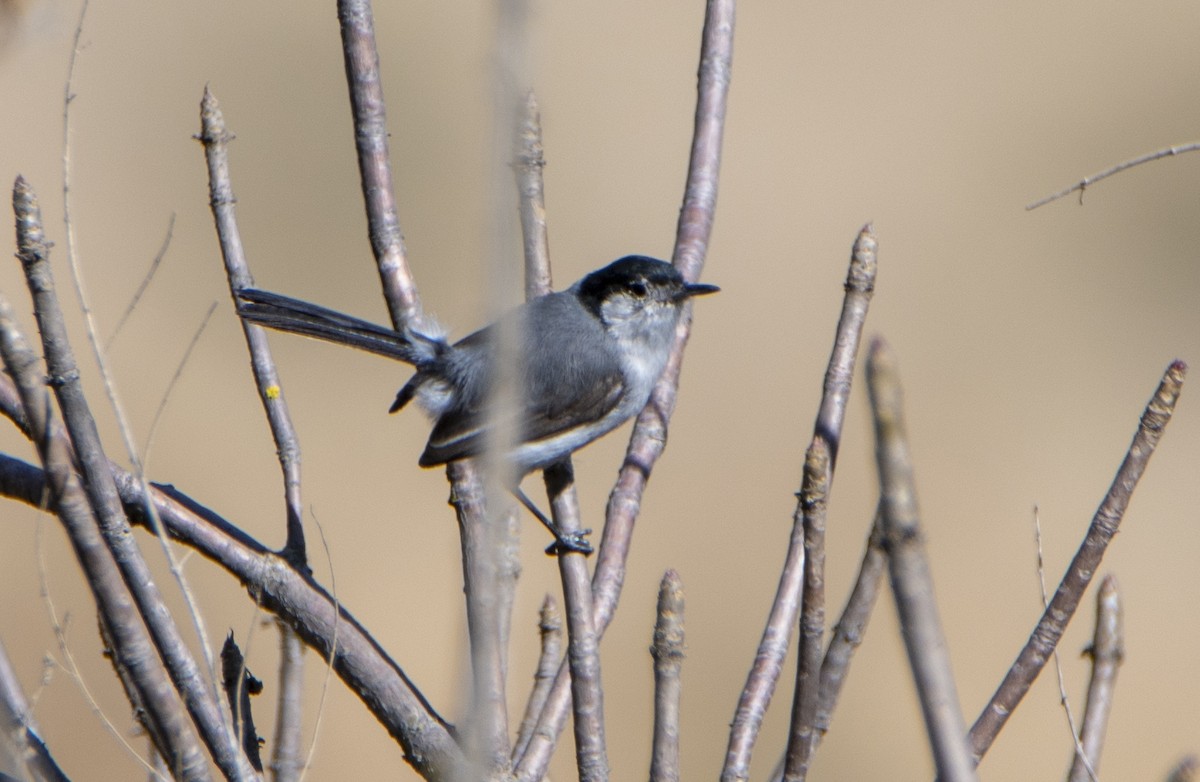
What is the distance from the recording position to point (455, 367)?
386cm

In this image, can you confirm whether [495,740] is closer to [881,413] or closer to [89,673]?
[881,413]

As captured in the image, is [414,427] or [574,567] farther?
[414,427]

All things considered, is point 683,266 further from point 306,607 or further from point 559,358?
point 306,607

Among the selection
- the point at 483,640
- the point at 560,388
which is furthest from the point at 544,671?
the point at 560,388

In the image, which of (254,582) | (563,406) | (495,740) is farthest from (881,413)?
(563,406)

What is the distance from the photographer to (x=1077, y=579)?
1707 millimetres

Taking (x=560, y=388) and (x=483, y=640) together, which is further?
(x=560, y=388)

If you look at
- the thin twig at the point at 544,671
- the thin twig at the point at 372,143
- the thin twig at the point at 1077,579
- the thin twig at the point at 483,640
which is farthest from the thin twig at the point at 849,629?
the thin twig at the point at 372,143

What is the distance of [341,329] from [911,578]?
294 centimetres

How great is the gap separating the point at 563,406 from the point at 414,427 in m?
3.89

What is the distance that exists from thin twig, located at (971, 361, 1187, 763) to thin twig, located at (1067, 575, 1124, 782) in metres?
0.18

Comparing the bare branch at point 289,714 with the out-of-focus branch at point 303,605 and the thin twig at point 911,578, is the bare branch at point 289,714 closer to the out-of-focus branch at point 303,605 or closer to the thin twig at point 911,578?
the out-of-focus branch at point 303,605

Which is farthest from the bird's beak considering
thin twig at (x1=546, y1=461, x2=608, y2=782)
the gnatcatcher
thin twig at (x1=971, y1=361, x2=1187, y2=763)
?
thin twig at (x1=971, y1=361, x2=1187, y2=763)

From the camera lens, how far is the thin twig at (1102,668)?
1.87 m
